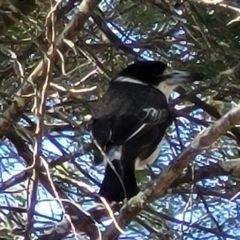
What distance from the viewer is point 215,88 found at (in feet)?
8.26

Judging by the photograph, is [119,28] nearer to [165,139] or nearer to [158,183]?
[165,139]

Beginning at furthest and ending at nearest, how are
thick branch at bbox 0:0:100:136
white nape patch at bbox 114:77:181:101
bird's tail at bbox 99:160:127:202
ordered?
1. white nape patch at bbox 114:77:181:101
2. bird's tail at bbox 99:160:127:202
3. thick branch at bbox 0:0:100:136

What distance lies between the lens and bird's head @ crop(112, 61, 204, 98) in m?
2.92

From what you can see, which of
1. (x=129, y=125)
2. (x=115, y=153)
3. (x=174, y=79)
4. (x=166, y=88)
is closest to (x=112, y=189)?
(x=115, y=153)

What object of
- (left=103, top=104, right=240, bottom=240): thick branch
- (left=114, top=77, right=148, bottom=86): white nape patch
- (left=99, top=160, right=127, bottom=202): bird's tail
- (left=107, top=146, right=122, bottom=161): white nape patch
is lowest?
(left=103, top=104, right=240, bottom=240): thick branch

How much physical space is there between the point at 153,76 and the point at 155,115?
44cm

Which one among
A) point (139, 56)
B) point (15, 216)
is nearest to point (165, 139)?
point (139, 56)

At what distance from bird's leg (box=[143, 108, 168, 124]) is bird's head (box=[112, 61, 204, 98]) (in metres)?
0.13

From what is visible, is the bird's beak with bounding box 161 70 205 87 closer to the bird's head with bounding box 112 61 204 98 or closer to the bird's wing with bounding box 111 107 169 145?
the bird's head with bounding box 112 61 204 98

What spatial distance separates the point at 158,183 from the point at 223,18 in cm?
70

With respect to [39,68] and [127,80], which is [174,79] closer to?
[127,80]

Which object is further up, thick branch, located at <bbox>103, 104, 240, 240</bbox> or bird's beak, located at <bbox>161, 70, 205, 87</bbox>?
bird's beak, located at <bbox>161, 70, 205, 87</bbox>

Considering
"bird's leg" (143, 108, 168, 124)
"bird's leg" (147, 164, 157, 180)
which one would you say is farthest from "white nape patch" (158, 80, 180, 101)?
"bird's leg" (147, 164, 157, 180)

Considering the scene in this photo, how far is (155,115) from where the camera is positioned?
277 centimetres
